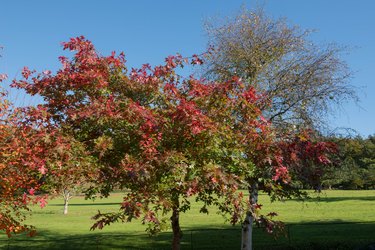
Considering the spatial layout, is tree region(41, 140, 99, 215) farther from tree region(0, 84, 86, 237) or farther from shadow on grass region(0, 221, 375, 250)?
shadow on grass region(0, 221, 375, 250)

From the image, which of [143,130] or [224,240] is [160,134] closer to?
[143,130]

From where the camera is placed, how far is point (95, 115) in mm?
9031

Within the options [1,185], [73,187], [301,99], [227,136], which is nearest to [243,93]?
[227,136]

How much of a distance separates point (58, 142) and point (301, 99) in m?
11.2

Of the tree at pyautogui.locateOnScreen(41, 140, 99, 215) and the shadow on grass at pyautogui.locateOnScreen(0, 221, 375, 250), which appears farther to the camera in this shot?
the shadow on grass at pyautogui.locateOnScreen(0, 221, 375, 250)

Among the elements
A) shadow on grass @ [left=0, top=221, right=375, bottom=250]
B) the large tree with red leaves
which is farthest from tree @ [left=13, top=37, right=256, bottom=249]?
shadow on grass @ [left=0, top=221, right=375, bottom=250]

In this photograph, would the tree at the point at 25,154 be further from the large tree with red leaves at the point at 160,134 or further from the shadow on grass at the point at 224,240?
the shadow on grass at the point at 224,240

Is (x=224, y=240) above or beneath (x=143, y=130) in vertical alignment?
beneath

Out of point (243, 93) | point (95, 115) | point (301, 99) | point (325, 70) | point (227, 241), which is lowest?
point (227, 241)

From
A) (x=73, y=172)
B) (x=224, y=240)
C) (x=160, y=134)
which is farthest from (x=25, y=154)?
(x=224, y=240)

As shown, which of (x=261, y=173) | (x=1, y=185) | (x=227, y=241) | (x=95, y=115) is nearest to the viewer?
(x=95, y=115)

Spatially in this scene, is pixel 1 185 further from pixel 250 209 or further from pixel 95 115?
pixel 250 209

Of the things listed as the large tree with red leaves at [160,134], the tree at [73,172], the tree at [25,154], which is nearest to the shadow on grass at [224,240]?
the tree at [25,154]

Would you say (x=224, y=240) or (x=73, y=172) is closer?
(x=73, y=172)
